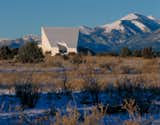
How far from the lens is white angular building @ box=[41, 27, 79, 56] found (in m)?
91.3

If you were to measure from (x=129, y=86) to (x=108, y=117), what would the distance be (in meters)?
3.34

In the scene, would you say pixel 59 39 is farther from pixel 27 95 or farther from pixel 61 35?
pixel 27 95

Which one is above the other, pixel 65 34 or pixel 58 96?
pixel 65 34

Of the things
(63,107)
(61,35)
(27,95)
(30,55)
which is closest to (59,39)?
(61,35)

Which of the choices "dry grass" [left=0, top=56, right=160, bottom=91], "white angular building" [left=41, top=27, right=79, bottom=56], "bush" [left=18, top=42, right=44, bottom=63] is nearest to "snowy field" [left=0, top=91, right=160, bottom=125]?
"dry grass" [left=0, top=56, right=160, bottom=91]

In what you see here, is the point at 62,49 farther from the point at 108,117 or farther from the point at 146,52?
the point at 108,117

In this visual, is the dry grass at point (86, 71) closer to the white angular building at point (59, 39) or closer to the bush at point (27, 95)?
the bush at point (27, 95)

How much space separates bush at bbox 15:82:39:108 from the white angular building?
73.0 meters

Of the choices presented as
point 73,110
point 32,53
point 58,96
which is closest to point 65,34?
point 32,53

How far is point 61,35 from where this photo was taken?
101 metres

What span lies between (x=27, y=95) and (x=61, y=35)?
8648 centimetres

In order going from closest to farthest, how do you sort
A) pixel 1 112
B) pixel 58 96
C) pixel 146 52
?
pixel 1 112 → pixel 58 96 → pixel 146 52

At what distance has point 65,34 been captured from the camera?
100 metres

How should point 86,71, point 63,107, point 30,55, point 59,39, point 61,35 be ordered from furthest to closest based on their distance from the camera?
point 61,35 < point 59,39 < point 30,55 < point 86,71 < point 63,107
